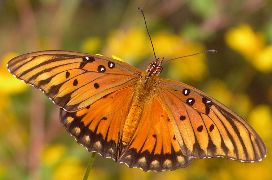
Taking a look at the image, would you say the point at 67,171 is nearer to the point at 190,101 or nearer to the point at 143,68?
the point at 143,68

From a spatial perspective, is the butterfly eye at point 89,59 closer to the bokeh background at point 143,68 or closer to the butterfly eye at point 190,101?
the butterfly eye at point 190,101

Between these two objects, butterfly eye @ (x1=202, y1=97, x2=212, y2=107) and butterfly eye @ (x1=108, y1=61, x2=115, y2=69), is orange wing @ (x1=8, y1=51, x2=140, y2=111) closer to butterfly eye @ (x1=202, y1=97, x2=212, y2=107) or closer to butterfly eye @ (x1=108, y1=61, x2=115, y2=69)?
butterfly eye @ (x1=108, y1=61, x2=115, y2=69)

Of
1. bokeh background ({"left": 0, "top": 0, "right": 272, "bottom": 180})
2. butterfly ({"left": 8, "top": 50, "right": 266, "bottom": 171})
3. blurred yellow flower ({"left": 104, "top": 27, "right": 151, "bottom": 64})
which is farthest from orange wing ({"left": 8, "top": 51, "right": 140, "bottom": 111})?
blurred yellow flower ({"left": 104, "top": 27, "right": 151, "bottom": 64})

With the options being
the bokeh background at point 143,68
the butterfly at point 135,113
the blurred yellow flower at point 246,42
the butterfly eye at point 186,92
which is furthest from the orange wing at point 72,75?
the blurred yellow flower at point 246,42

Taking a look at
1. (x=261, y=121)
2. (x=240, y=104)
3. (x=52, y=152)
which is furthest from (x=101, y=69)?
(x=240, y=104)

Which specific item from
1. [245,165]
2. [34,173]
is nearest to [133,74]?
[34,173]

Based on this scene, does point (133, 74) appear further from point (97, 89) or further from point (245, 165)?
point (245, 165)
